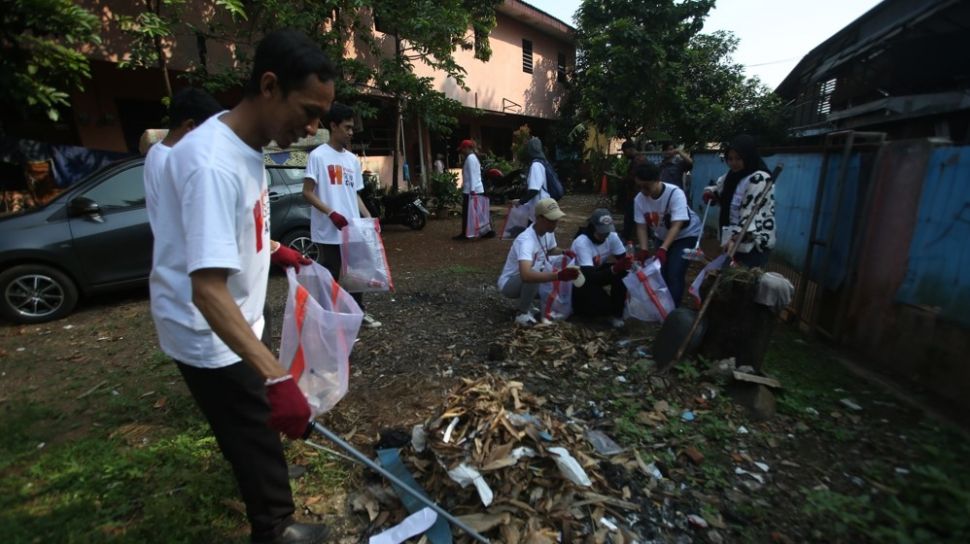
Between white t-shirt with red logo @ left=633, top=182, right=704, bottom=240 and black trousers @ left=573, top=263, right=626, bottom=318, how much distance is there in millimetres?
652

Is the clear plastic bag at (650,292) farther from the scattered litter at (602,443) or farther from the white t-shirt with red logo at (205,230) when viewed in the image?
the white t-shirt with red logo at (205,230)

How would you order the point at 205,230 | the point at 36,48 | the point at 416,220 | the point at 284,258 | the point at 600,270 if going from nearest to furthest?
the point at 205,230 → the point at 284,258 → the point at 600,270 → the point at 36,48 → the point at 416,220

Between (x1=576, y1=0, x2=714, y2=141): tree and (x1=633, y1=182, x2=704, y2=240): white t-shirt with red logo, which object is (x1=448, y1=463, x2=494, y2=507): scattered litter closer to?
(x1=633, y1=182, x2=704, y2=240): white t-shirt with red logo

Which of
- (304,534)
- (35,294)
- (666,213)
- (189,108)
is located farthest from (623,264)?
(35,294)

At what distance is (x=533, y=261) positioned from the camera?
408 centimetres

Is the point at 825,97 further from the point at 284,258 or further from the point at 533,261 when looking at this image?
the point at 284,258

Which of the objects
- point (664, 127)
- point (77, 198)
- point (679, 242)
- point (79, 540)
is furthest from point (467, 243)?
point (664, 127)

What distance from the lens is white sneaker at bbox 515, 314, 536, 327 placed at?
4.21m

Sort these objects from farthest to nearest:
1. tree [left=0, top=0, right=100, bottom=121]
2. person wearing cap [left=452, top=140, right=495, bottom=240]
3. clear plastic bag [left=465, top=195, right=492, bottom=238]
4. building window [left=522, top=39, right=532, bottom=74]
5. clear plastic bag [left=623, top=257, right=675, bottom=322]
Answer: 1. building window [left=522, top=39, right=532, bottom=74]
2. clear plastic bag [left=465, top=195, right=492, bottom=238]
3. person wearing cap [left=452, top=140, right=495, bottom=240]
4. tree [left=0, top=0, right=100, bottom=121]
5. clear plastic bag [left=623, top=257, right=675, bottom=322]

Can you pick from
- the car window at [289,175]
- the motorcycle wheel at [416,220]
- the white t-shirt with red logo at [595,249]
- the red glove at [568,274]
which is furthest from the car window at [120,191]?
the motorcycle wheel at [416,220]

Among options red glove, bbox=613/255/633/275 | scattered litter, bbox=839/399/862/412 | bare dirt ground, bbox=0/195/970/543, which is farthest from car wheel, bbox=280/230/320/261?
scattered litter, bbox=839/399/862/412

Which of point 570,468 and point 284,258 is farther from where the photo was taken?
point 284,258

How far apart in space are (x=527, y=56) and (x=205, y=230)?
18047mm

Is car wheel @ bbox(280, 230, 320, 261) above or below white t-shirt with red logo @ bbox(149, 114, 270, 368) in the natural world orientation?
below
